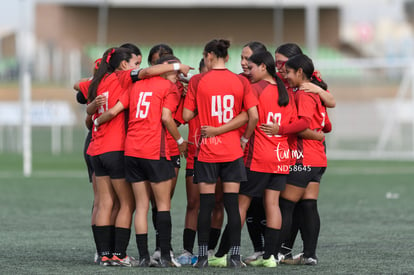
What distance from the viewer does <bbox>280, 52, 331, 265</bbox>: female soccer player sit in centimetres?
848

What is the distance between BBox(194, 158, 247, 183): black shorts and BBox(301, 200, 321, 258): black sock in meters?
0.82

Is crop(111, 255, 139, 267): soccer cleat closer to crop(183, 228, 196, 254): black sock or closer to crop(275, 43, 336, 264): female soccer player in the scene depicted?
crop(183, 228, 196, 254): black sock

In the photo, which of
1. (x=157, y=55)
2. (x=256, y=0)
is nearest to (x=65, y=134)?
(x=256, y=0)

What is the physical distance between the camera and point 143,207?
326 inches

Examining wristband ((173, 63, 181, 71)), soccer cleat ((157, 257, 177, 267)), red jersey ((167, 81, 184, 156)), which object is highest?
wristband ((173, 63, 181, 71))

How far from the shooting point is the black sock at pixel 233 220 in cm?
815

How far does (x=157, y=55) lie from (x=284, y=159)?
60.5 inches

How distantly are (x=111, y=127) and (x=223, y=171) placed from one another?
1062 millimetres

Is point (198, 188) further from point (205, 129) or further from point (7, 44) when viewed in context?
point (7, 44)

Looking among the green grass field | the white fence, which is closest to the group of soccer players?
the green grass field

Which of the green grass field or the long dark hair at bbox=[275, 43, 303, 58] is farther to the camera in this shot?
the long dark hair at bbox=[275, 43, 303, 58]

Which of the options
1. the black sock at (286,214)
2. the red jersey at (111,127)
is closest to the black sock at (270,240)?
the black sock at (286,214)

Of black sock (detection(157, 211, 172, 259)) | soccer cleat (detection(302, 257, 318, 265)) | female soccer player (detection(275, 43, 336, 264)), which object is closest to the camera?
black sock (detection(157, 211, 172, 259))

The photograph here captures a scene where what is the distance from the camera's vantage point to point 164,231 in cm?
823
